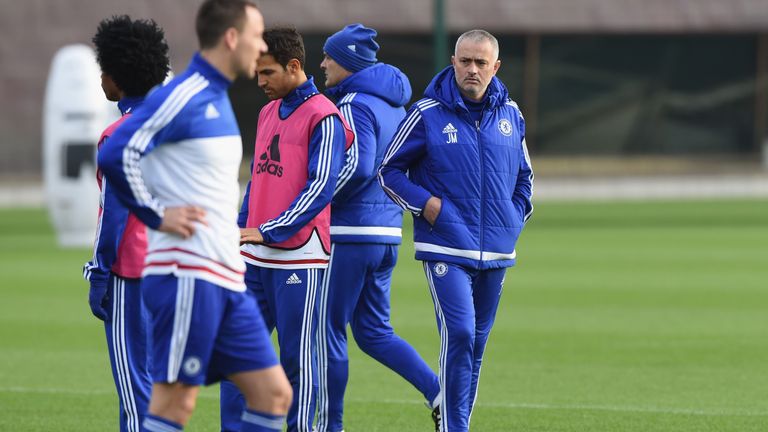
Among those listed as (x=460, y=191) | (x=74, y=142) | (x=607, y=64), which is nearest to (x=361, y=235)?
(x=460, y=191)

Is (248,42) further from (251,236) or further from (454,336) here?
(454,336)

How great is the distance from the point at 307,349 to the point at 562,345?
5.10 meters

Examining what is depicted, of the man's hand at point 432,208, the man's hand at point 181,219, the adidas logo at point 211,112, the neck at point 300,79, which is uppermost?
the neck at point 300,79

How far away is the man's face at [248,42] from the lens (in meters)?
5.52

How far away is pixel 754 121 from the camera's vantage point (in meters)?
42.9

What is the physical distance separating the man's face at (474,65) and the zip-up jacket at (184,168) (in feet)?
7.45

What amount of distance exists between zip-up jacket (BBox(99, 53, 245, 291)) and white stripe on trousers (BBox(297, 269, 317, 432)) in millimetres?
1602

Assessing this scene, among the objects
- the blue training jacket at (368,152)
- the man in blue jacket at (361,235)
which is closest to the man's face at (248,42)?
the man in blue jacket at (361,235)

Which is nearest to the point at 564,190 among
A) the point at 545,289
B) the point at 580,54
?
the point at 580,54

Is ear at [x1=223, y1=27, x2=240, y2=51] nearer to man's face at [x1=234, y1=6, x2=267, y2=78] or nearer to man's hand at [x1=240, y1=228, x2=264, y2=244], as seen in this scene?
man's face at [x1=234, y1=6, x2=267, y2=78]

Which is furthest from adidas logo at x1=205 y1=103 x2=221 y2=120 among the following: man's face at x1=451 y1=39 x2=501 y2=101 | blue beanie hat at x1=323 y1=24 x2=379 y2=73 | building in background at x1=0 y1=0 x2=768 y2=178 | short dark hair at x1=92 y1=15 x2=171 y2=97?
building in background at x1=0 y1=0 x2=768 y2=178

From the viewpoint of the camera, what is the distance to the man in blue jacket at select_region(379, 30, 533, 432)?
749 centimetres

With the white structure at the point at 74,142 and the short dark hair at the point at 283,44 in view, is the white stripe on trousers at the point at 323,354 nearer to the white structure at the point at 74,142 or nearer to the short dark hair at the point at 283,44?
the short dark hair at the point at 283,44

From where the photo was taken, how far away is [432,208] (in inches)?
297
